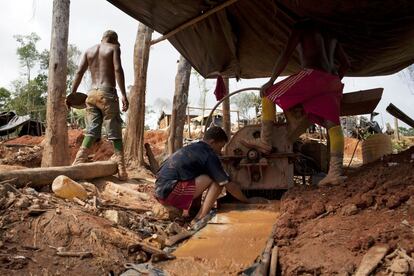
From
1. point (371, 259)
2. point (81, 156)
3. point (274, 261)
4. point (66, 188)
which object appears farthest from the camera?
point (81, 156)

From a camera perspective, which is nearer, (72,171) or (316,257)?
(316,257)

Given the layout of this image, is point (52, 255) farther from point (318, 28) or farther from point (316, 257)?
point (318, 28)

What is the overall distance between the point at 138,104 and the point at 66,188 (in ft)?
11.2

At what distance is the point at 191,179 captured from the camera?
3.96 meters

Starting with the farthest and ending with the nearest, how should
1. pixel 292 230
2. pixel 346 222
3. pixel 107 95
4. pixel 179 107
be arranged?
pixel 179 107 → pixel 107 95 → pixel 292 230 → pixel 346 222

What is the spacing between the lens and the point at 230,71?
24.1ft

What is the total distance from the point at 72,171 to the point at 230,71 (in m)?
3.71

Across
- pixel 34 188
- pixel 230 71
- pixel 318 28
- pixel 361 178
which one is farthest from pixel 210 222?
pixel 230 71

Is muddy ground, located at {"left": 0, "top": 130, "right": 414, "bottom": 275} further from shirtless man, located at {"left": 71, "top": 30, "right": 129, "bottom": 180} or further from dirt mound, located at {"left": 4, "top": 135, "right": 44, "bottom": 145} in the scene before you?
dirt mound, located at {"left": 4, "top": 135, "right": 44, "bottom": 145}

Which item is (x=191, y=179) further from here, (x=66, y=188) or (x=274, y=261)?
(x=274, y=261)

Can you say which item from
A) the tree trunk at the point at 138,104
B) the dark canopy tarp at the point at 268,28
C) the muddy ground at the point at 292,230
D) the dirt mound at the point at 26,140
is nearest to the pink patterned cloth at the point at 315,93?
the muddy ground at the point at 292,230

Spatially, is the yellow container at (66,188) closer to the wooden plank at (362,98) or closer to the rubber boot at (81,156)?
the rubber boot at (81,156)

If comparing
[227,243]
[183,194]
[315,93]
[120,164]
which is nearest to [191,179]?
[183,194]

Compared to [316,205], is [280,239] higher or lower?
lower
